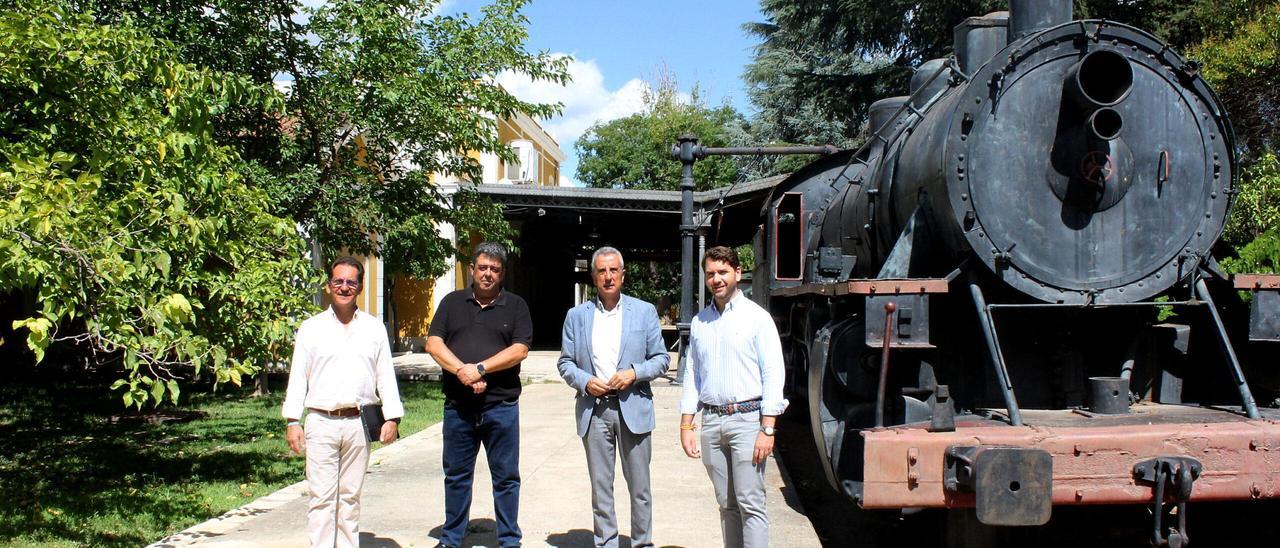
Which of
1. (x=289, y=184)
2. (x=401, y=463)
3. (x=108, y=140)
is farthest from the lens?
(x=289, y=184)

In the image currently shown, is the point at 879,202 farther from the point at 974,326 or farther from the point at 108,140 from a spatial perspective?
the point at 108,140

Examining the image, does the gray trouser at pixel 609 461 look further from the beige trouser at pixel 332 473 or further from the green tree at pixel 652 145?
the green tree at pixel 652 145

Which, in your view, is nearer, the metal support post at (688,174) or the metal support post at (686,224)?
the metal support post at (688,174)

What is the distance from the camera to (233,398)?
46.9 ft

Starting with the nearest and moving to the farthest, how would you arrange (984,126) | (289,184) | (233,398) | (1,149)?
(984,126), (1,149), (289,184), (233,398)

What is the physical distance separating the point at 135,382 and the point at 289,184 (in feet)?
23.1

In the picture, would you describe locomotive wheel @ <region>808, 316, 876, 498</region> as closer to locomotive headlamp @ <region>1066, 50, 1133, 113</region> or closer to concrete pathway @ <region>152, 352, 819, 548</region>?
concrete pathway @ <region>152, 352, 819, 548</region>

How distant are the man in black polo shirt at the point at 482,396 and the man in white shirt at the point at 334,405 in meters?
0.50

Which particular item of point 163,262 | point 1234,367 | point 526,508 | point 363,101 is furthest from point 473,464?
point 363,101

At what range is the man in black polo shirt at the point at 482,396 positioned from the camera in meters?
5.12

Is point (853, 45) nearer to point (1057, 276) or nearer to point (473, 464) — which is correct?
point (1057, 276)

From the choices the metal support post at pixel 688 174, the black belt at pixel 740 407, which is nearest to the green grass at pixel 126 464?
the black belt at pixel 740 407

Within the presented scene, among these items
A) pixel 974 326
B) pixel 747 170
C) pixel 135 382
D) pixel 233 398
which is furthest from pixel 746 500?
pixel 747 170

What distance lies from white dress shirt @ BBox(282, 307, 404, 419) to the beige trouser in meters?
0.09
